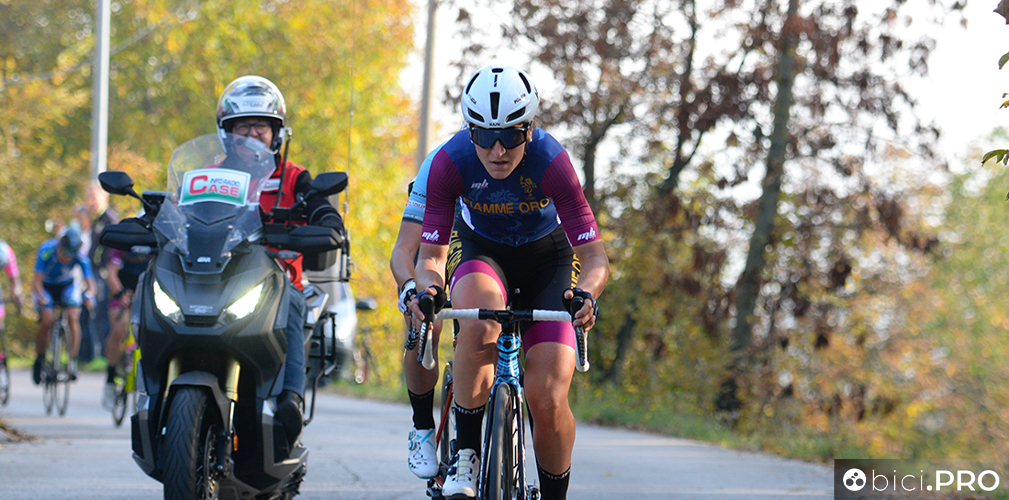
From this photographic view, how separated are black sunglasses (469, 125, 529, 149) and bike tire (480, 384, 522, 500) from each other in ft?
3.18

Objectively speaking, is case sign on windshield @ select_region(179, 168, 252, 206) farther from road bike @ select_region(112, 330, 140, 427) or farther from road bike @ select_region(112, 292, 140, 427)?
road bike @ select_region(112, 330, 140, 427)

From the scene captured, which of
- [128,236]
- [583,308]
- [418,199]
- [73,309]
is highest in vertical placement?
[418,199]

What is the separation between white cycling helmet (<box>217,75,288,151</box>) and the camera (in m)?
6.03

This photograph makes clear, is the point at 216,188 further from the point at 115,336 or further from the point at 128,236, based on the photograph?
the point at 115,336

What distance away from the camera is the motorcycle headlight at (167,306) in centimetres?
487

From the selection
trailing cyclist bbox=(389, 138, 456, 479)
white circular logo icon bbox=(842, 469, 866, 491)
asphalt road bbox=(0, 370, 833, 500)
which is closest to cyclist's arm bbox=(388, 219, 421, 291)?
trailing cyclist bbox=(389, 138, 456, 479)

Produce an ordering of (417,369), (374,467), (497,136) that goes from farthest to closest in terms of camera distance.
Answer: (374,467) → (417,369) → (497,136)

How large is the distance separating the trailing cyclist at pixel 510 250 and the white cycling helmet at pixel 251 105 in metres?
1.38

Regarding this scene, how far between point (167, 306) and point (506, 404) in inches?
60.2

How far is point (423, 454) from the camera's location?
17.1 ft

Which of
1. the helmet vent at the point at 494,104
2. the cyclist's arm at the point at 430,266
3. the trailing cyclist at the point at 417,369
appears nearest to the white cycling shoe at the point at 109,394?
the trailing cyclist at the point at 417,369

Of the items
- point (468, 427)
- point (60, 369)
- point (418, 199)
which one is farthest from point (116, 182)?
point (60, 369)

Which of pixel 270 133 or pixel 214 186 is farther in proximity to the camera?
pixel 270 133

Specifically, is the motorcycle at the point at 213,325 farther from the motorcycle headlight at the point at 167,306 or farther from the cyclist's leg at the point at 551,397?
the cyclist's leg at the point at 551,397
